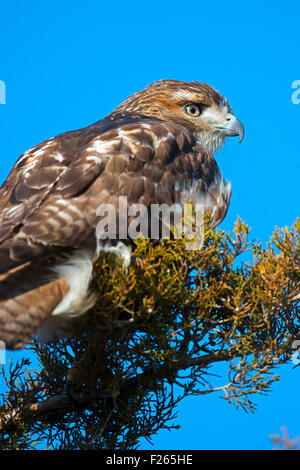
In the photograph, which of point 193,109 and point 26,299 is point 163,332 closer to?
point 26,299

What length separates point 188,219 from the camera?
12.2 ft

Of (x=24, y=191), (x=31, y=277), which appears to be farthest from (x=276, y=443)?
(x=24, y=191)

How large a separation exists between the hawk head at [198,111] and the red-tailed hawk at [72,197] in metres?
1.35

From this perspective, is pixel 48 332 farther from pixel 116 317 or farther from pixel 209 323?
pixel 209 323

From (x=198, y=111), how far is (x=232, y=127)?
1.29ft

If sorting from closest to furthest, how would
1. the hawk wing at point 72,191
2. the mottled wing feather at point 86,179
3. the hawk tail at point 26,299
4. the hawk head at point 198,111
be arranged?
1. the hawk tail at point 26,299
2. the hawk wing at point 72,191
3. the mottled wing feather at point 86,179
4. the hawk head at point 198,111

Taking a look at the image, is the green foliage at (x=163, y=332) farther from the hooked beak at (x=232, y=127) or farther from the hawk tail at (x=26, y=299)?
the hooked beak at (x=232, y=127)

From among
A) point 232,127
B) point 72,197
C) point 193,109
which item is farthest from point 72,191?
point 232,127

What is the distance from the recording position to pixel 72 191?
11.5ft

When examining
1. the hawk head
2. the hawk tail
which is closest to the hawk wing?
the hawk tail

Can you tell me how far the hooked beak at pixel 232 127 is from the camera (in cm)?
600

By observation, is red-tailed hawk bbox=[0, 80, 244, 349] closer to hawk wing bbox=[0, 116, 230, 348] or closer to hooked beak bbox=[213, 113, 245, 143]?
hawk wing bbox=[0, 116, 230, 348]

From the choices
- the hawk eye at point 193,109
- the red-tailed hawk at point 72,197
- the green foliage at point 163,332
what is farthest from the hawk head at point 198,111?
the green foliage at point 163,332
